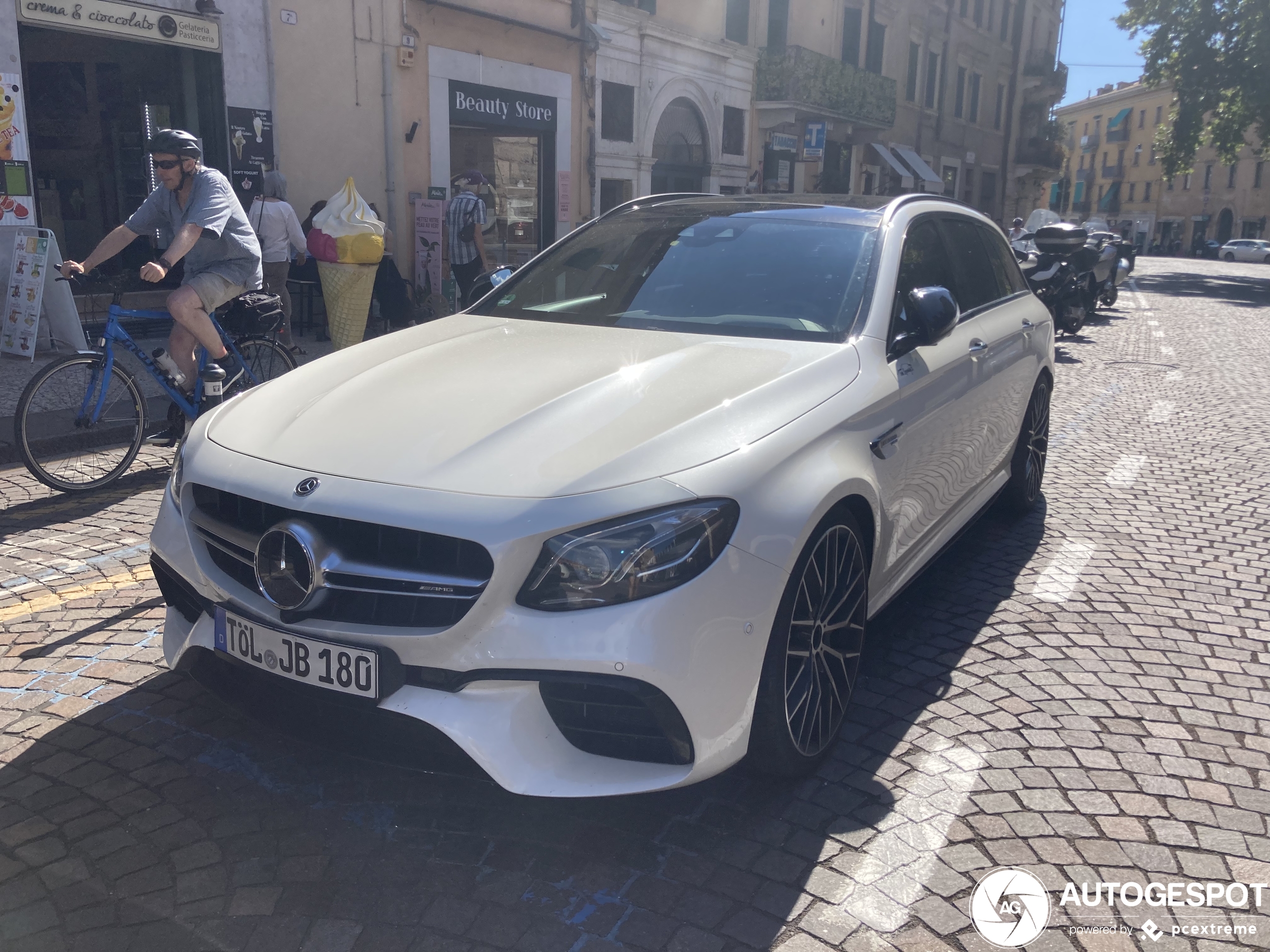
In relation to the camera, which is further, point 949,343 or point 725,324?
point 949,343

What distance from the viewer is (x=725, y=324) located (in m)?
3.60

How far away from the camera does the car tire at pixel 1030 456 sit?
5457mm

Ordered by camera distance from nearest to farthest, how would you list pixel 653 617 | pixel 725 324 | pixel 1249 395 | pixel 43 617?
1. pixel 653 617
2. pixel 725 324
3. pixel 43 617
4. pixel 1249 395

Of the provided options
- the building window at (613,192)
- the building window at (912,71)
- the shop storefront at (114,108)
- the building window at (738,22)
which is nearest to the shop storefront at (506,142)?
the building window at (613,192)

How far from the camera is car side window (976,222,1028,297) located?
5.24 metres

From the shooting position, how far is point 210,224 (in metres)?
5.82

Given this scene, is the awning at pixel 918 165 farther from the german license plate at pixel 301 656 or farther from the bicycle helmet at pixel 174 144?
the german license plate at pixel 301 656

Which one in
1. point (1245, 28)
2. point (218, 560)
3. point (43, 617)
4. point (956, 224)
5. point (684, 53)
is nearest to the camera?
point (218, 560)

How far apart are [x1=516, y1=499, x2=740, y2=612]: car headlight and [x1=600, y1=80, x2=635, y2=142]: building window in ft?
59.7

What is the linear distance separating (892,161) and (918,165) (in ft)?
9.26

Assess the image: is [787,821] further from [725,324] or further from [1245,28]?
[1245,28]

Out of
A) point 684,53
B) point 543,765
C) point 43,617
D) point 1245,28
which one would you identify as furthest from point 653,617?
point 1245,28

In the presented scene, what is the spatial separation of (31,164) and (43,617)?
27.0ft

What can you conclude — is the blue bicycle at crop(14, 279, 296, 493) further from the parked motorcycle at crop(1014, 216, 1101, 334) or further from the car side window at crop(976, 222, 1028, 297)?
the parked motorcycle at crop(1014, 216, 1101, 334)
